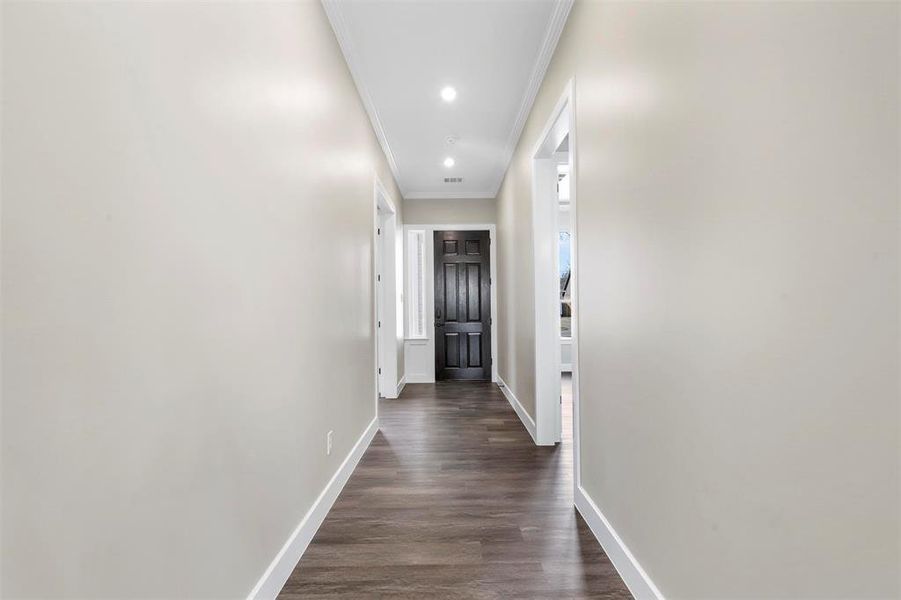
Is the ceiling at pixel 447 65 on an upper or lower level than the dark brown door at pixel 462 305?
upper

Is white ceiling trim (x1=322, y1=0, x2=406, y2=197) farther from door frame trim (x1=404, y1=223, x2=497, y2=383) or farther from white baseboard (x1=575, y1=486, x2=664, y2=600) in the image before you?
white baseboard (x1=575, y1=486, x2=664, y2=600)

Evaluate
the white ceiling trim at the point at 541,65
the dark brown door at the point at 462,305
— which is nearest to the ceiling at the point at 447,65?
the white ceiling trim at the point at 541,65

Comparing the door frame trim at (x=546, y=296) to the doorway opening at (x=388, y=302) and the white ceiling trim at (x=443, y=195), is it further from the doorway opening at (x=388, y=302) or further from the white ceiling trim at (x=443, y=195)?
the white ceiling trim at (x=443, y=195)

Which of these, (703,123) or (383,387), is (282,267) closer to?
(703,123)

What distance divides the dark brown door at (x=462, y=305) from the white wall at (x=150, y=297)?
15.2ft

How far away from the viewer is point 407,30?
2.80 metres

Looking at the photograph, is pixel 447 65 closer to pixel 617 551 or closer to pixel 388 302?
pixel 617 551

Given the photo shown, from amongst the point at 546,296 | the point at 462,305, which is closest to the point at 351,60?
the point at 546,296

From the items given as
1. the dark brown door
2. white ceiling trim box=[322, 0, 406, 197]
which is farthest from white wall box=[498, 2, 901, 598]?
the dark brown door

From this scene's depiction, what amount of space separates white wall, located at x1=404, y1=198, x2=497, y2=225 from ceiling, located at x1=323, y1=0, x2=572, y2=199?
1.57m

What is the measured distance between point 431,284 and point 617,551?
16.5ft

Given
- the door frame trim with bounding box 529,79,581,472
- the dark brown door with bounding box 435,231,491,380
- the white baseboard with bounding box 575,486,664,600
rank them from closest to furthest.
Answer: the white baseboard with bounding box 575,486,664,600 → the door frame trim with bounding box 529,79,581,472 → the dark brown door with bounding box 435,231,491,380

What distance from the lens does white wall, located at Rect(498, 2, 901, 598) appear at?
0.80 meters

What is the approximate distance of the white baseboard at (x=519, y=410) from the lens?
3836mm
